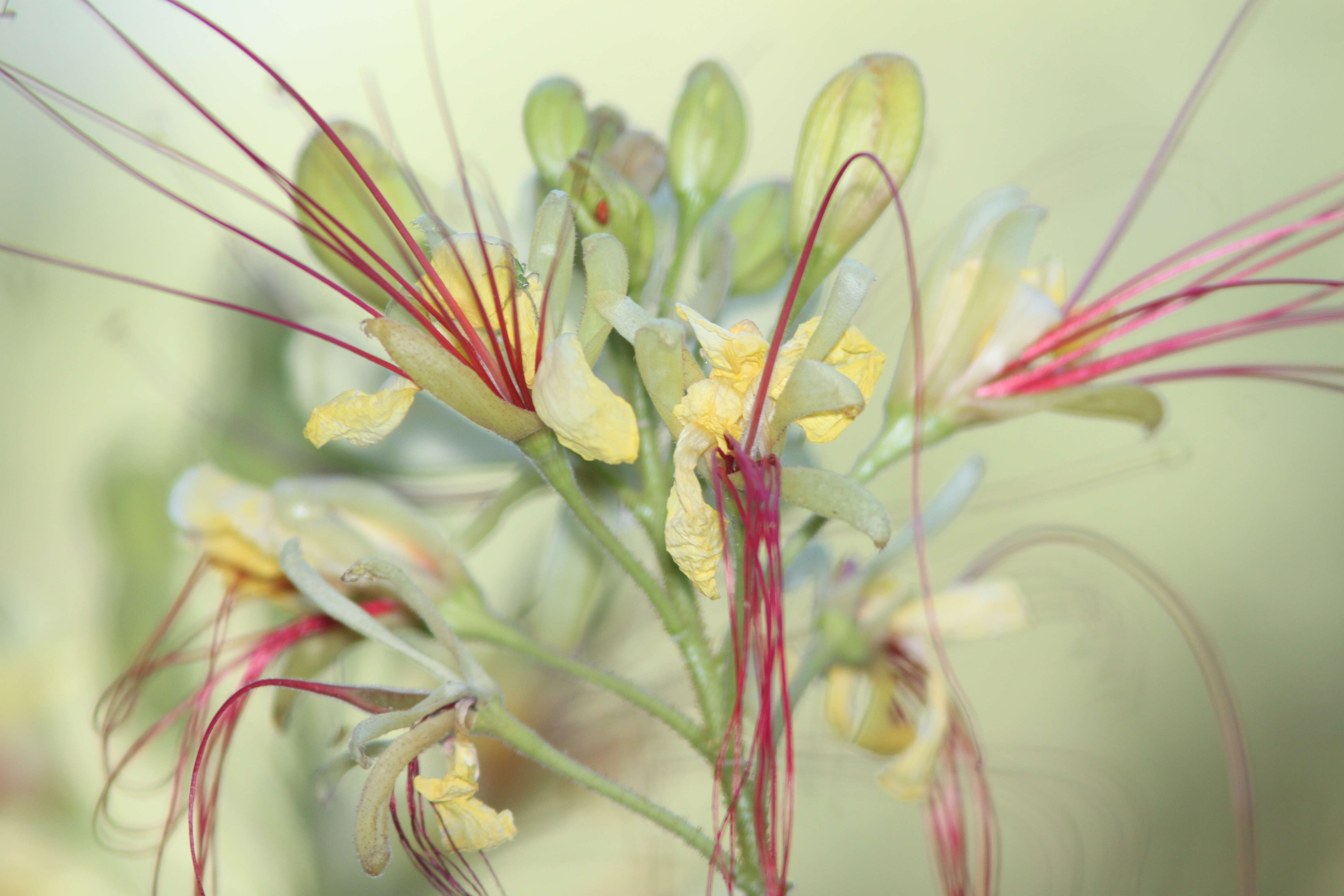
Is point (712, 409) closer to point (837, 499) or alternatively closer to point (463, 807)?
point (837, 499)

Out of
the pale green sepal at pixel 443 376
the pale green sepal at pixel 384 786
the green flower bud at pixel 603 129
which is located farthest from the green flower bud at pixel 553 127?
the pale green sepal at pixel 384 786

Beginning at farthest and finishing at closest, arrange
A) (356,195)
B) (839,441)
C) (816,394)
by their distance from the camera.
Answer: (839,441), (356,195), (816,394)

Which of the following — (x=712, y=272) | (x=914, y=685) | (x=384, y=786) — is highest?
(x=712, y=272)

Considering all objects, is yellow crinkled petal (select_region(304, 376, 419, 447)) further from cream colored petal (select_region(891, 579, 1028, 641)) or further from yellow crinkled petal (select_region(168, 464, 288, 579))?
cream colored petal (select_region(891, 579, 1028, 641))

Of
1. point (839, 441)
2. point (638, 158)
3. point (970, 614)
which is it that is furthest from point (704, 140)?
point (839, 441)

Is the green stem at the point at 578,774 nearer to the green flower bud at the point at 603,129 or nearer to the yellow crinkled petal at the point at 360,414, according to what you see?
the yellow crinkled petal at the point at 360,414

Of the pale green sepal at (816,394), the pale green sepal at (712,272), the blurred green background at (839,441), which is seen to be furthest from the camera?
the blurred green background at (839,441)

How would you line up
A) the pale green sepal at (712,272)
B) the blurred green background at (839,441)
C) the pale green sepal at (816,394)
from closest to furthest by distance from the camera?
the pale green sepal at (816,394)
the pale green sepal at (712,272)
the blurred green background at (839,441)
